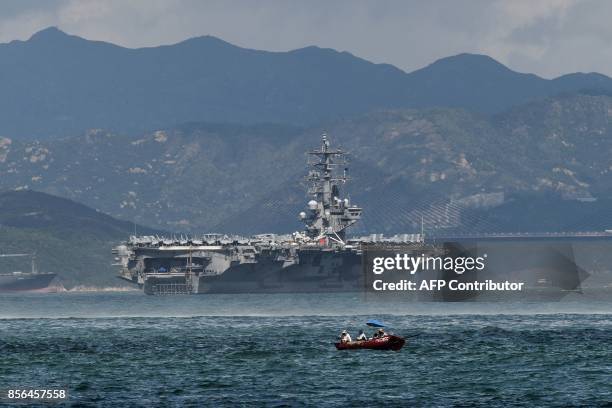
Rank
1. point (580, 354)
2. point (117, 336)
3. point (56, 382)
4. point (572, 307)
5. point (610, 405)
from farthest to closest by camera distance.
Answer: point (572, 307)
point (117, 336)
point (580, 354)
point (56, 382)
point (610, 405)

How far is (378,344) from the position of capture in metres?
113

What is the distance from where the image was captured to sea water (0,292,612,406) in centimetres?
8869

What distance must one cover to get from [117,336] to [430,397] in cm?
5813

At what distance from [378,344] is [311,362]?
22.7ft

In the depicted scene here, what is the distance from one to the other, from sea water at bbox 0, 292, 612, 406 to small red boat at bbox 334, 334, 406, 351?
0.61 meters

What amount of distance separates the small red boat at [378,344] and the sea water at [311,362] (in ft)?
2.01

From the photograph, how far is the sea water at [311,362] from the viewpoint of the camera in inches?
3492

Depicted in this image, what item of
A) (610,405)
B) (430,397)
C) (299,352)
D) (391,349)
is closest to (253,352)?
(299,352)

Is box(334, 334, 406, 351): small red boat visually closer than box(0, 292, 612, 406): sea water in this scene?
No

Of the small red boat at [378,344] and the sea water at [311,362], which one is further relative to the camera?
the small red boat at [378,344]

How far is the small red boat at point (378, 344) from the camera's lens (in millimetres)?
112250

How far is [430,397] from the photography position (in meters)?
87.6

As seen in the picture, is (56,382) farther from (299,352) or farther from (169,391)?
(299,352)

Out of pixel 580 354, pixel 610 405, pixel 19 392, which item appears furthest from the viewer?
pixel 580 354
